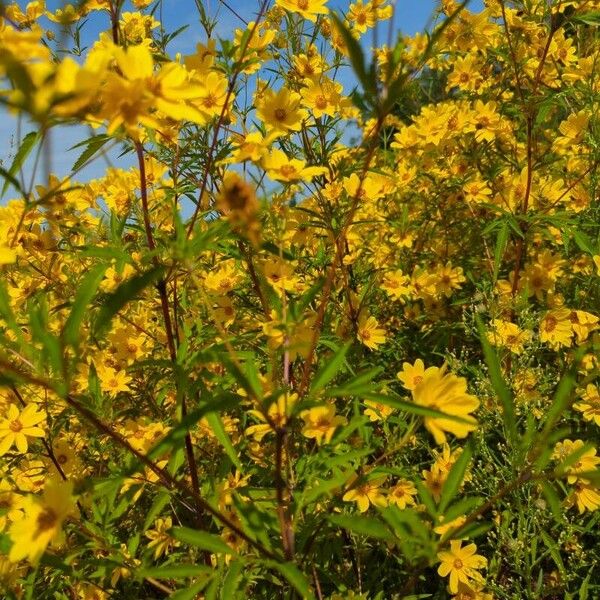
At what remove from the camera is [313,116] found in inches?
76.3

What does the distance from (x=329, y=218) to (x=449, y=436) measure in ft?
2.60

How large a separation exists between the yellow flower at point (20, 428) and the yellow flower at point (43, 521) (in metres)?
0.77

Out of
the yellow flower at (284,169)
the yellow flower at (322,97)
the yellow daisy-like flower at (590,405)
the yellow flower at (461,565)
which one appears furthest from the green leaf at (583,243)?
the yellow flower at (284,169)

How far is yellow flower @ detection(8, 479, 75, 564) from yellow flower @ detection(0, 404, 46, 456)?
30.4 inches

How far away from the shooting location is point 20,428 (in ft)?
5.12

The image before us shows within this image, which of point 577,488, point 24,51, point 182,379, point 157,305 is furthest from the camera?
point 157,305

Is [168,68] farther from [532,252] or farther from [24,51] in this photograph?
[532,252]

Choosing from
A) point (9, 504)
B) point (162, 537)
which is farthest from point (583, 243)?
point (9, 504)

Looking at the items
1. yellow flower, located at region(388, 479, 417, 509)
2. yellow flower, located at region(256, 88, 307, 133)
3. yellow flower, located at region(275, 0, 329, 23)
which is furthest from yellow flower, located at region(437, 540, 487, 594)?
yellow flower, located at region(275, 0, 329, 23)

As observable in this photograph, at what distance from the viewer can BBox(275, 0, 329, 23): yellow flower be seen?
1.68 m

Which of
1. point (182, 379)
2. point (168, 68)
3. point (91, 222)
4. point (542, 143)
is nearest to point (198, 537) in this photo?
point (182, 379)

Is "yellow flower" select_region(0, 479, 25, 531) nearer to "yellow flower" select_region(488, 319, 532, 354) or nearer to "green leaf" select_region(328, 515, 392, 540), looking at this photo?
"green leaf" select_region(328, 515, 392, 540)

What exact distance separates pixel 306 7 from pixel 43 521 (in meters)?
1.50

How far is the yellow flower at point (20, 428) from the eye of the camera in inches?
60.2
